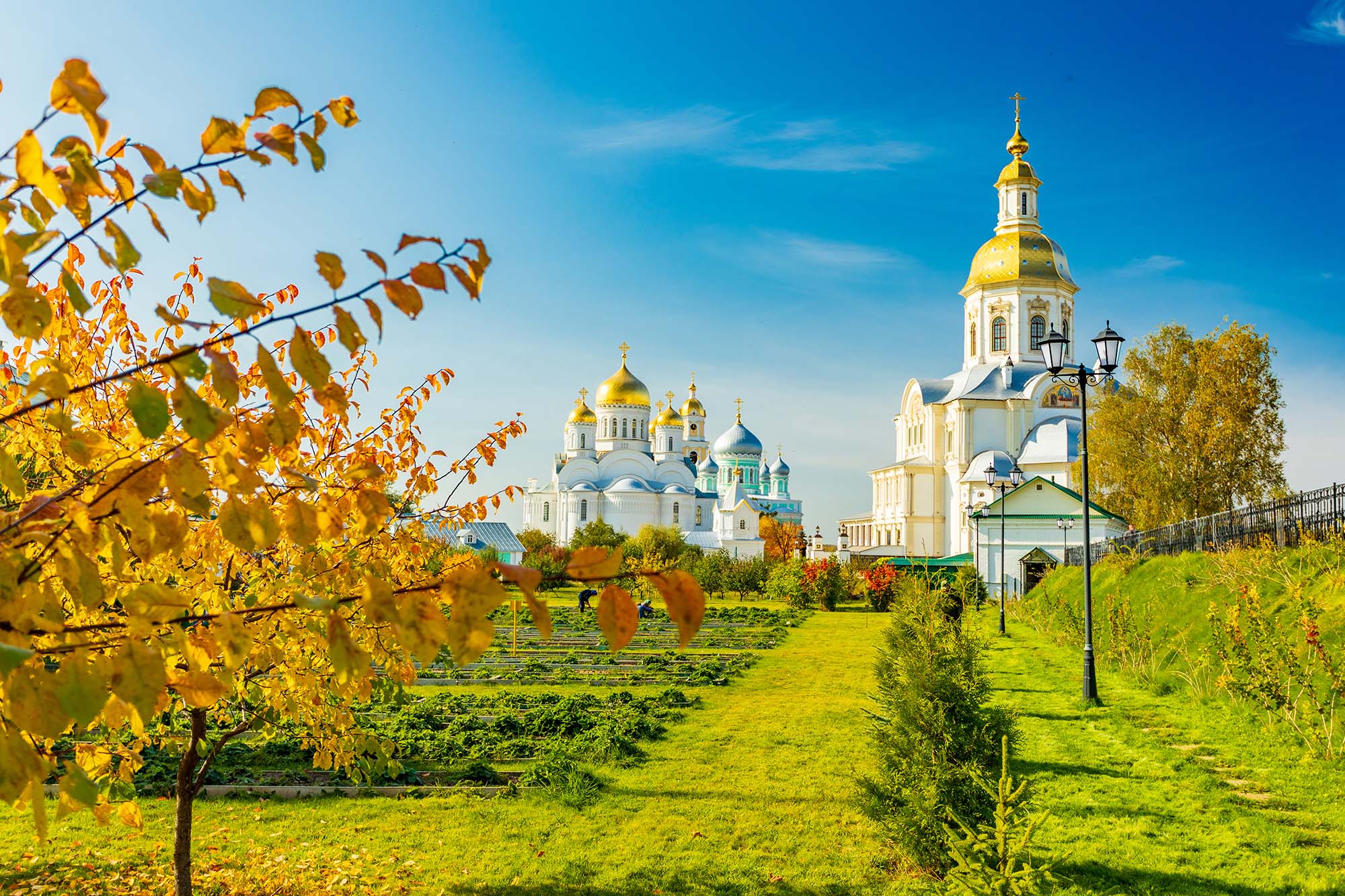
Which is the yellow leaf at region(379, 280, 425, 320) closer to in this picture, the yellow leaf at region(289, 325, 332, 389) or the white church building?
the yellow leaf at region(289, 325, 332, 389)

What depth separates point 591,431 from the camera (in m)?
78.1

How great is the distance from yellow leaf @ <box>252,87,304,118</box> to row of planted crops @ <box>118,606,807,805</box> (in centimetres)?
227

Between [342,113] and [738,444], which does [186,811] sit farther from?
[738,444]

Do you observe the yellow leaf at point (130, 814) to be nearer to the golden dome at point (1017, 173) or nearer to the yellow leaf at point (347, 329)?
the yellow leaf at point (347, 329)

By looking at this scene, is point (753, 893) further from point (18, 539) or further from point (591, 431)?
point (591, 431)

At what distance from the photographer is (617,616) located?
184cm

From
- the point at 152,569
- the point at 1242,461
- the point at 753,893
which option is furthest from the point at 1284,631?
the point at 1242,461

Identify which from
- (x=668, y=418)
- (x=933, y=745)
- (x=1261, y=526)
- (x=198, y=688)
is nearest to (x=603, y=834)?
(x=933, y=745)

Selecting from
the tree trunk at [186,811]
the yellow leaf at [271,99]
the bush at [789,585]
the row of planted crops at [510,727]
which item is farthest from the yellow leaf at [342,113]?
the bush at [789,585]

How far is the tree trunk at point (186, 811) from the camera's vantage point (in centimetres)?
527

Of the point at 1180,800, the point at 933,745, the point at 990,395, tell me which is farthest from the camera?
the point at 990,395

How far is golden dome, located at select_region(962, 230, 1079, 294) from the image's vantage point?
55.3m

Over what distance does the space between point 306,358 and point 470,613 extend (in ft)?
1.92

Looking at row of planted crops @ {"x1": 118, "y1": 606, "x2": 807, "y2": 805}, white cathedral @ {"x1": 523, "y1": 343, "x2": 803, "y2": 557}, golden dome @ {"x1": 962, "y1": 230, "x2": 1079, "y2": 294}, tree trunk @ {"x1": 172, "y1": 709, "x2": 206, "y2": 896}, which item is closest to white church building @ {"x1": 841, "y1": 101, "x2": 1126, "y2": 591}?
golden dome @ {"x1": 962, "y1": 230, "x2": 1079, "y2": 294}
